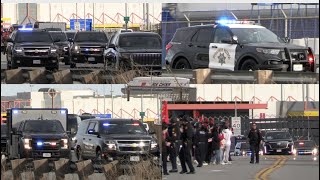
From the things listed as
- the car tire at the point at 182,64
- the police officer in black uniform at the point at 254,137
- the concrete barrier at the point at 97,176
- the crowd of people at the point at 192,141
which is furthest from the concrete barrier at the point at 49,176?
the police officer in black uniform at the point at 254,137

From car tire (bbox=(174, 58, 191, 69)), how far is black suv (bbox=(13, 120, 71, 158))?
6.38m

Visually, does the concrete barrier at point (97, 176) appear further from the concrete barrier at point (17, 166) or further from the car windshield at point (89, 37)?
the car windshield at point (89, 37)

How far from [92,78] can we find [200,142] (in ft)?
6.51

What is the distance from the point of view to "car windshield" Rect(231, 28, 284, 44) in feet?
48.7

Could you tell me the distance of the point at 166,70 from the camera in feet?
51.2

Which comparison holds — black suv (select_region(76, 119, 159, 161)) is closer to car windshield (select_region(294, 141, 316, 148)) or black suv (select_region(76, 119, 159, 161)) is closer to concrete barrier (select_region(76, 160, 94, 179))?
concrete barrier (select_region(76, 160, 94, 179))

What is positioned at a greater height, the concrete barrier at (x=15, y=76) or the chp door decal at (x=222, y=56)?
the chp door decal at (x=222, y=56)

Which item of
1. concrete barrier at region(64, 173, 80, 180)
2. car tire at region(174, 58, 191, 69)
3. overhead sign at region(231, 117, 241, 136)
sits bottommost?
concrete barrier at region(64, 173, 80, 180)

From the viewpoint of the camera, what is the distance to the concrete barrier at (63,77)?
15.6 m

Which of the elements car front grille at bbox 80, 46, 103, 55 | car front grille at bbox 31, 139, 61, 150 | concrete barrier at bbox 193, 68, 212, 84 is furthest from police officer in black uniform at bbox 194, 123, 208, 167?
car front grille at bbox 31, 139, 61, 150

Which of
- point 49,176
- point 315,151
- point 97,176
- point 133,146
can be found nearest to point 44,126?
point 133,146

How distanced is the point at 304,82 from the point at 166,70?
7.37ft

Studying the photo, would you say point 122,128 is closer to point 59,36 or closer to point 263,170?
point 59,36

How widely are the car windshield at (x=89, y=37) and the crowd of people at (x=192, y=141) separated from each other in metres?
1.58
